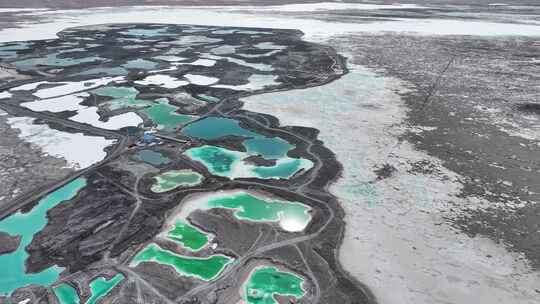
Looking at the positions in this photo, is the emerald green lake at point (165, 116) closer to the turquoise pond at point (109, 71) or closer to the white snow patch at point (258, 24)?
the turquoise pond at point (109, 71)

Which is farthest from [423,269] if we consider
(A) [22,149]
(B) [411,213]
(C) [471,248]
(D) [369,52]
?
(D) [369,52]

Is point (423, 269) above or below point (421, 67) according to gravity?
below

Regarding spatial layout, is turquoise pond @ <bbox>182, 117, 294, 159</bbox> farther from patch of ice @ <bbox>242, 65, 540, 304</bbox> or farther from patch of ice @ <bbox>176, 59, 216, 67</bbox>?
patch of ice @ <bbox>176, 59, 216, 67</bbox>

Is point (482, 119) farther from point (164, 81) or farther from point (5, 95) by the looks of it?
point (5, 95)

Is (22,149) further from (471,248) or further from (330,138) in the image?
(471,248)

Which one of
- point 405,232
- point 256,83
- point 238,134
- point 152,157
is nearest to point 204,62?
point 256,83

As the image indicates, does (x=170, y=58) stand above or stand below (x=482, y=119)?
above
